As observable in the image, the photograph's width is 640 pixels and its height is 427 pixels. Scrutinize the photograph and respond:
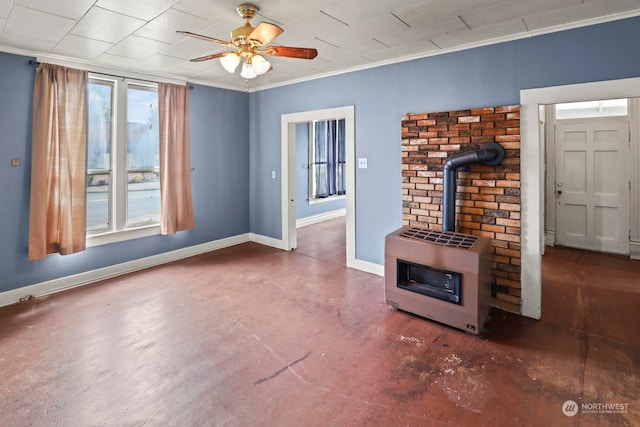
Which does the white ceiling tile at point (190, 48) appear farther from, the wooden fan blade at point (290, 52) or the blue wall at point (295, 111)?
the blue wall at point (295, 111)

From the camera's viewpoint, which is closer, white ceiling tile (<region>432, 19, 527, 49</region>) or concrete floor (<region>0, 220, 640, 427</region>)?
concrete floor (<region>0, 220, 640, 427</region>)

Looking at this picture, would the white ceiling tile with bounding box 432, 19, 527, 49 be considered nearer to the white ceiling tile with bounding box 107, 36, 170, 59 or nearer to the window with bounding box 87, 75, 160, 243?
the white ceiling tile with bounding box 107, 36, 170, 59

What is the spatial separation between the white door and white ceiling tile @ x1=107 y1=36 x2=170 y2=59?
18.8ft

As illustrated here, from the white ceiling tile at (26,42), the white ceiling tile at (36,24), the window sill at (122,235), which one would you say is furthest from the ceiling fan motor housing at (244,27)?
the window sill at (122,235)

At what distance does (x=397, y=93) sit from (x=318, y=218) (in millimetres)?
4393

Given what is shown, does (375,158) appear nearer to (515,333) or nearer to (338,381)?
(515,333)

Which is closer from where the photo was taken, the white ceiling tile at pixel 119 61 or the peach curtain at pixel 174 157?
the white ceiling tile at pixel 119 61

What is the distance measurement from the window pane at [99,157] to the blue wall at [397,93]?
86.4 inches

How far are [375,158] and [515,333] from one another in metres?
2.36

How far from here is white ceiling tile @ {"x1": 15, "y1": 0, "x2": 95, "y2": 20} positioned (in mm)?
2419

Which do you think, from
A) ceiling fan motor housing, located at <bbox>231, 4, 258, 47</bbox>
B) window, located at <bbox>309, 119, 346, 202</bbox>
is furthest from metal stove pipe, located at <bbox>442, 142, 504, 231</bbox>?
window, located at <bbox>309, 119, 346, 202</bbox>

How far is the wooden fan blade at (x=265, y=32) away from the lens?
2.19 meters

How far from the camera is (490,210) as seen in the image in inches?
130

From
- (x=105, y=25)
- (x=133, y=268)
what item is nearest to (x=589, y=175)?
(x=105, y=25)
